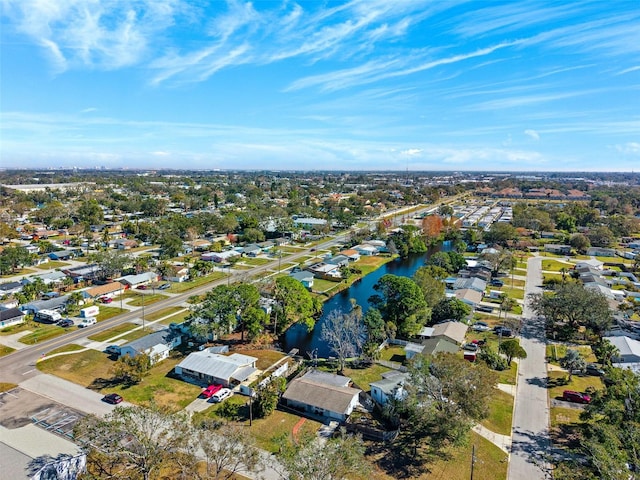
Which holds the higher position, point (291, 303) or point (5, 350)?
point (291, 303)

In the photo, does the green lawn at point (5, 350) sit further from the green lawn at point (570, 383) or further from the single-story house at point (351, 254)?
the single-story house at point (351, 254)

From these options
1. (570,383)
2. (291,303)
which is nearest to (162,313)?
(291,303)

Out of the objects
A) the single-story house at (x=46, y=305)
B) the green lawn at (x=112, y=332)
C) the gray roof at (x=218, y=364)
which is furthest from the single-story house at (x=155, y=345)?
the single-story house at (x=46, y=305)

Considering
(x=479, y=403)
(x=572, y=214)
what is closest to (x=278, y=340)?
(x=479, y=403)

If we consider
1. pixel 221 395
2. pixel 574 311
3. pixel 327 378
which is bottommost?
pixel 221 395

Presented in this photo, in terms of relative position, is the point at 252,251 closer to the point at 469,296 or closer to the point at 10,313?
the point at 10,313

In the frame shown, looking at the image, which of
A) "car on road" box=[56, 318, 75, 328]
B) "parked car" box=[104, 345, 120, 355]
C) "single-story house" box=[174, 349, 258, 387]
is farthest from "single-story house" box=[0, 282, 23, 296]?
"single-story house" box=[174, 349, 258, 387]
